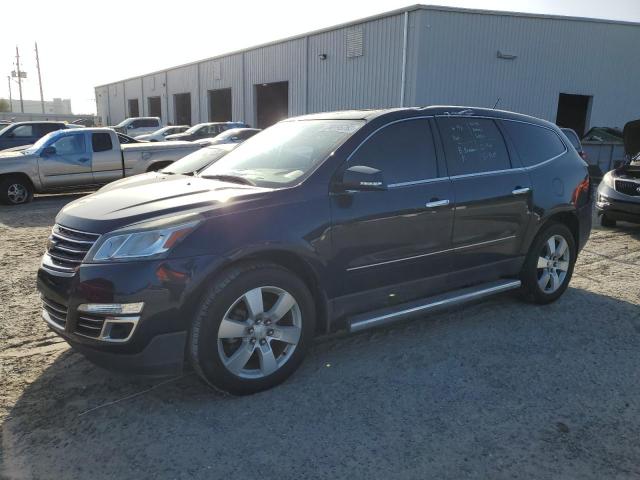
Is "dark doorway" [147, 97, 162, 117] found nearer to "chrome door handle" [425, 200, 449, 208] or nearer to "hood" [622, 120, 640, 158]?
"hood" [622, 120, 640, 158]

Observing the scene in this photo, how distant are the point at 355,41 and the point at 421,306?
19.5 meters

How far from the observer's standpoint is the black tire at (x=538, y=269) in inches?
193

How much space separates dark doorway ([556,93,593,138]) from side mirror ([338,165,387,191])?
81.5ft

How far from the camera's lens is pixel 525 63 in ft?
71.4

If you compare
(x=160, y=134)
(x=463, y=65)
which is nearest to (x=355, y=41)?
(x=463, y=65)

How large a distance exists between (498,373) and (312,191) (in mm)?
1822

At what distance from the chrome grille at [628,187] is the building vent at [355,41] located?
1453 cm

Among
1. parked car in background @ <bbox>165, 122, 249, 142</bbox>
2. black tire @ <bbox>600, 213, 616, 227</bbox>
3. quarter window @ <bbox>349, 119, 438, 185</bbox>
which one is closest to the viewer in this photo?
A: quarter window @ <bbox>349, 119, 438, 185</bbox>

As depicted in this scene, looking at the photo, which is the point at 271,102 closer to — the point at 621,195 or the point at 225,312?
the point at 621,195

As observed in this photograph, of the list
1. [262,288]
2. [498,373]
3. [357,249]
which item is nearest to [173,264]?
[262,288]

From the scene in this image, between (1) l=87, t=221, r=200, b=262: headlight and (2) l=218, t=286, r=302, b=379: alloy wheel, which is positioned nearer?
(1) l=87, t=221, r=200, b=262: headlight

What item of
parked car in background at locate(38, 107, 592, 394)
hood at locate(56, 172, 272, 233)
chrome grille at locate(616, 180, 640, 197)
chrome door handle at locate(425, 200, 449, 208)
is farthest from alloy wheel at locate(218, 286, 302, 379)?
chrome grille at locate(616, 180, 640, 197)

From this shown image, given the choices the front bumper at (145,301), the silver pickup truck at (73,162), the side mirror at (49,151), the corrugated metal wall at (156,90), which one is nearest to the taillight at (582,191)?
the front bumper at (145,301)

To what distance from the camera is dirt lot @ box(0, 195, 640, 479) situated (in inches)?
107
